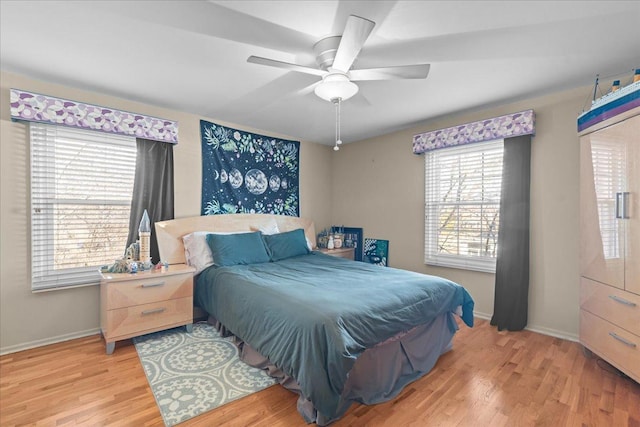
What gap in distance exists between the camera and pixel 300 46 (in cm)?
196

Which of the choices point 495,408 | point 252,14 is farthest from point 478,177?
point 252,14

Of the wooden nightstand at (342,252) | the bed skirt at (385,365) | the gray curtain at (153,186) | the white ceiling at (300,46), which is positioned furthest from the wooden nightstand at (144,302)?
the wooden nightstand at (342,252)

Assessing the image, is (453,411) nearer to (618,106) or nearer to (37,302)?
(618,106)

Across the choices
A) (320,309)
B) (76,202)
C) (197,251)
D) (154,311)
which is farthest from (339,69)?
(76,202)

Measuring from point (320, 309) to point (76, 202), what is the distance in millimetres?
2509

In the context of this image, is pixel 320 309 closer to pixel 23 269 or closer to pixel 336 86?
pixel 336 86

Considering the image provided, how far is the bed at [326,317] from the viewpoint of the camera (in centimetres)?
158

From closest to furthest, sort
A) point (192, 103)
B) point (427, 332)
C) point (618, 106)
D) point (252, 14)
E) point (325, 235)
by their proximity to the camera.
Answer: point (252, 14) < point (618, 106) < point (427, 332) < point (192, 103) < point (325, 235)

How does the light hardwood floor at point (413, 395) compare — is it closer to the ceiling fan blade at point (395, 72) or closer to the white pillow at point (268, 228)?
the white pillow at point (268, 228)

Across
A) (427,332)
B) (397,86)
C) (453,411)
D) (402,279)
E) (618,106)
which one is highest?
(397,86)

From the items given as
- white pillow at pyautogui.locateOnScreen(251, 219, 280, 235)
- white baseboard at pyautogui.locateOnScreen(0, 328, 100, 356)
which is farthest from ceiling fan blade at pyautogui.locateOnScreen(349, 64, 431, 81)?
white baseboard at pyautogui.locateOnScreen(0, 328, 100, 356)

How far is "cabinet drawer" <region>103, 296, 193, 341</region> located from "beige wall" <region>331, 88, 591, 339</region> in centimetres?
264

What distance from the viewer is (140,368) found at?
216 cm

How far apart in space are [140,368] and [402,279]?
210 cm
